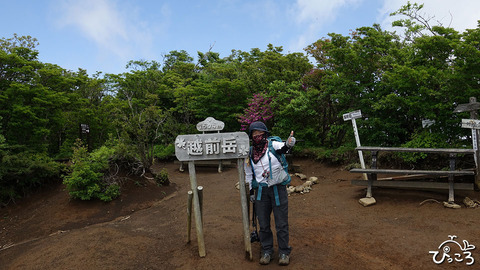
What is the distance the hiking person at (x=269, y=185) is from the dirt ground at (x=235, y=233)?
0.28 m

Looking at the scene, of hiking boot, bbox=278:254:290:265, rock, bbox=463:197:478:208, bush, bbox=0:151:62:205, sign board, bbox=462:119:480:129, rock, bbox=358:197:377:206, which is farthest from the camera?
bush, bbox=0:151:62:205

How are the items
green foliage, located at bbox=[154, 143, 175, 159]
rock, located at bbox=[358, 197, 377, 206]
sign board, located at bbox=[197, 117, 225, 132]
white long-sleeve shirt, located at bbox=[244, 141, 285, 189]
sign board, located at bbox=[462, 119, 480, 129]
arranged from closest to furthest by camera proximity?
1. white long-sleeve shirt, located at bbox=[244, 141, 285, 189]
2. sign board, located at bbox=[462, 119, 480, 129]
3. rock, located at bbox=[358, 197, 377, 206]
4. sign board, located at bbox=[197, 117, 225, 132]
5. green foliage, located at bbox=[154, 143, 175, 159]

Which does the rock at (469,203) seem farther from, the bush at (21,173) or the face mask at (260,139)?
the bush at (21,173)

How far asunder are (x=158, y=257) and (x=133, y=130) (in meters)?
7.63

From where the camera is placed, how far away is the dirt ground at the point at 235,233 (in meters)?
3.89

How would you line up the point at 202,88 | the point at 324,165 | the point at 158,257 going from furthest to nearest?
the point at 202,88 → the point at 324,165 → the point at 158,257

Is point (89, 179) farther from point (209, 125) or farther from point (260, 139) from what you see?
point (260, 139)

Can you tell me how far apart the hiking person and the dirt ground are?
28cm

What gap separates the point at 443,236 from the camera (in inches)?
173

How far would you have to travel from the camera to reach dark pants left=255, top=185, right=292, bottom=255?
374cm

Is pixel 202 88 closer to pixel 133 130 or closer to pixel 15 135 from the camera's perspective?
pixel 133 130

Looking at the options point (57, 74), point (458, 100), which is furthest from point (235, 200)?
point (57, 74)

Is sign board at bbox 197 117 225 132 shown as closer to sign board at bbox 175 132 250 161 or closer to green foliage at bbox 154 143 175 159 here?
sign board at bbox 175 132 250 161

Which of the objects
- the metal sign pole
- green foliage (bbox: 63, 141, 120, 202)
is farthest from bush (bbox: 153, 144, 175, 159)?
the metal sign pole
